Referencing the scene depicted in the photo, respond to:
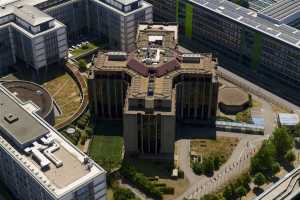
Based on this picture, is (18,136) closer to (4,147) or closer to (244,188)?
(4,147)

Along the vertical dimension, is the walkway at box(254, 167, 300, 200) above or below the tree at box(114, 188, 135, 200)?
below

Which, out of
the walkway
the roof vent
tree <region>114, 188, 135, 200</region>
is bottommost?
the walkway

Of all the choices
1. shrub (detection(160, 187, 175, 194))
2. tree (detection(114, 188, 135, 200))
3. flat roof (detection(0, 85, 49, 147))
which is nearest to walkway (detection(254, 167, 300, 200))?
shrub (detection(160, 187, 175, 194))

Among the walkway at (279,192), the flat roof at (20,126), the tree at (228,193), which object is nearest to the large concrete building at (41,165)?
the flat roof at (20,126)

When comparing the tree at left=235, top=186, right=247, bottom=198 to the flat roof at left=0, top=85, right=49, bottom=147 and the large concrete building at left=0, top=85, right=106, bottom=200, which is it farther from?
the flat roof at left=0, top=85, right=49, bottom=147

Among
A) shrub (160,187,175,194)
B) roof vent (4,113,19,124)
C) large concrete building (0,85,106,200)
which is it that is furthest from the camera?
shrub (160,187,175,194)

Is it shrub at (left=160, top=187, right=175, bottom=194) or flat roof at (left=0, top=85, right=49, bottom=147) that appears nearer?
flat roof at (left=0, top=85, right=49, bottom=147)

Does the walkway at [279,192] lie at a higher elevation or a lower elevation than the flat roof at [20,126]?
lower

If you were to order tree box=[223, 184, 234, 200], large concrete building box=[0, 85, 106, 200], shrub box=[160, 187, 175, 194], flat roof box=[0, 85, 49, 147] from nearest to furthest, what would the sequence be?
large concrete building box=[0, 85, 106, 200], flat roof box=[0, 85, 49, 147], tree box=[223, 184, 234, 200], shrub box=[160, 187, 175, 194]

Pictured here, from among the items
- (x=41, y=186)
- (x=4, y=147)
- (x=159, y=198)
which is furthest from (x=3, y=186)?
(x=159, y=198)

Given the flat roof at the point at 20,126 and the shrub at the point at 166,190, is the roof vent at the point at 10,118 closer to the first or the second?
the flat roof at the point at 20,126
